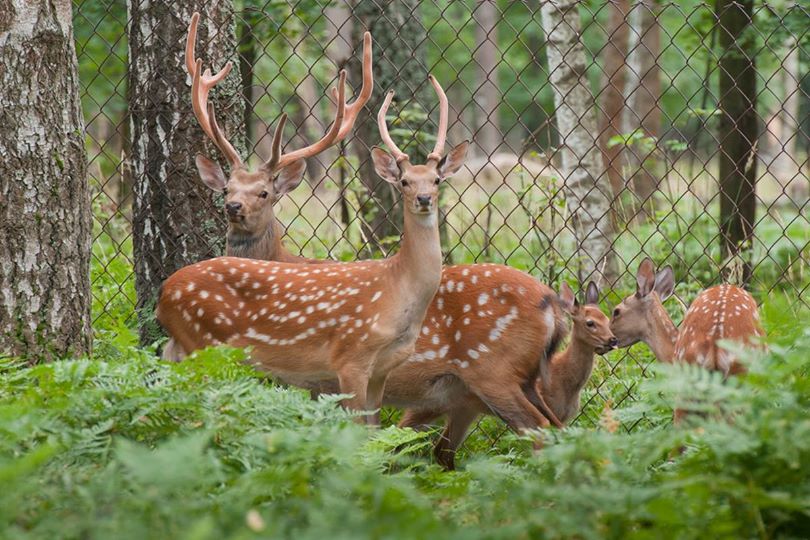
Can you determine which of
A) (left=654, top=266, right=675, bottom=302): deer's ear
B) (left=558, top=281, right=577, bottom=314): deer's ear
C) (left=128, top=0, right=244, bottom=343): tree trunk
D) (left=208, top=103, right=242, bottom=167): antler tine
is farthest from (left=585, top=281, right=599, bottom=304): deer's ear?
(left=128, top=0, right=244, bottom=343): tree trunk

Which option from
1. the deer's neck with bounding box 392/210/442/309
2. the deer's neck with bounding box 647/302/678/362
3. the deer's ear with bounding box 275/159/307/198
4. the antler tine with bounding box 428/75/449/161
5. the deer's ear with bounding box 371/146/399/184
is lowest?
the deer's neck with bounding box 647/302/678/362

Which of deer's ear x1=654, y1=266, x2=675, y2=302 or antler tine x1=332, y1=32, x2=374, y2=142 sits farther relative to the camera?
deer's ear x1=654, y1=266, x2=675, y2=302

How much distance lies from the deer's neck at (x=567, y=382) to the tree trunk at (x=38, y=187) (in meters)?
2.46

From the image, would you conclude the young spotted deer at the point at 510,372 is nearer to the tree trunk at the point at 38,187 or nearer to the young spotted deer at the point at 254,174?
the young spotted deer at the point at 254,174

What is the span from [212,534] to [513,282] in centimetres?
374

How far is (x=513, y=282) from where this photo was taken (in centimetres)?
630

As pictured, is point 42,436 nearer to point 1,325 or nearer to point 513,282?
point 1,325

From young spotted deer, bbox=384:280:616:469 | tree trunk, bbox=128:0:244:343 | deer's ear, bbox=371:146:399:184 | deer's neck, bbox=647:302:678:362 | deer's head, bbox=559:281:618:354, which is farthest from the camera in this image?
deer's neck, bbox=647:302:678:362

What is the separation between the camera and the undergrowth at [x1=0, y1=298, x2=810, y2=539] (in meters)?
2.91

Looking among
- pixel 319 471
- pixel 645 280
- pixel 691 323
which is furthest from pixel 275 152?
pixel 319 471

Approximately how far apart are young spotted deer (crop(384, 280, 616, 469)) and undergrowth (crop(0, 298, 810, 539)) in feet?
6.11

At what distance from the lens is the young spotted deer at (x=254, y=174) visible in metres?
6.36

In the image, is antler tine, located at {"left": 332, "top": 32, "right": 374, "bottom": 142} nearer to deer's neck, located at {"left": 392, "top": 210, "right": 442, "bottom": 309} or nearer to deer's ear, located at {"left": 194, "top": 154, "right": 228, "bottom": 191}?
deer's ear, located at {"left": 194, "top": 154, "right": 228, "bottom": 191}

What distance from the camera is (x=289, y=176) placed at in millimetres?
6988
